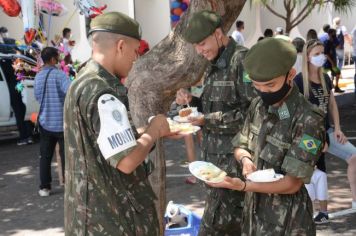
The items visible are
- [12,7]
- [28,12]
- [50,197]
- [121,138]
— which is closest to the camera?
[121,138]

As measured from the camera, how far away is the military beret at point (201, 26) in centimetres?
379

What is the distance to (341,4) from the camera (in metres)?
13.7

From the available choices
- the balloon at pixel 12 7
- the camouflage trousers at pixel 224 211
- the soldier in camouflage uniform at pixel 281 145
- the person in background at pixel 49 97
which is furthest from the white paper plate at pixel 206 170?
the balloon at pixel 12 7

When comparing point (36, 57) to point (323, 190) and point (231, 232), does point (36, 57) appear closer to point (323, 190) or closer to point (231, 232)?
point (323, 190)

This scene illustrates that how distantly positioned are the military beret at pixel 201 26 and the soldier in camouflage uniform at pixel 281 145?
800 millimetres

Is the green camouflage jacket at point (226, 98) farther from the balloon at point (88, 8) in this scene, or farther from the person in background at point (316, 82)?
the balloon at point (88, 8)

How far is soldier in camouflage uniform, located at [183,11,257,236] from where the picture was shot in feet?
12.7

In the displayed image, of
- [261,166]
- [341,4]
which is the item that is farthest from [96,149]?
[341,4]

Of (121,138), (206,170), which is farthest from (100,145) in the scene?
(206,170)

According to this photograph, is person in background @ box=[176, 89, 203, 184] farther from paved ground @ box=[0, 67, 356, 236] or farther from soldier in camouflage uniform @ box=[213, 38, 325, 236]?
soldier in camouflage uniform @ box=[213, 38, 325, 236]

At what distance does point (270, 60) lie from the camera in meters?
2.95

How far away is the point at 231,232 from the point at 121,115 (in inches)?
64.9

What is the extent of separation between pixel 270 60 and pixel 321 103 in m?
2.59

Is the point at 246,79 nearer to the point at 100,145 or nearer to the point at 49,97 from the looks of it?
the point at 100,145
